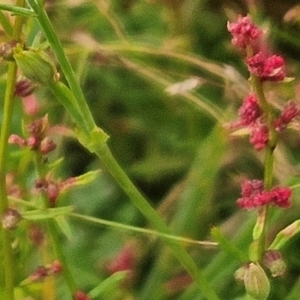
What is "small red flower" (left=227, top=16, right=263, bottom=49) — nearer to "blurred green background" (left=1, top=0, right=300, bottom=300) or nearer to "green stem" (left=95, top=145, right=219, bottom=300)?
"green stem" (left=95, top=145, right=219, bottom=300)

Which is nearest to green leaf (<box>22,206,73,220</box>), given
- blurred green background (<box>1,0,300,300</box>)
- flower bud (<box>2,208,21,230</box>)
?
flower bud (<box>2,208,21,230</box>)

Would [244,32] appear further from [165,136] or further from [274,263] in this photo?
[165,136]

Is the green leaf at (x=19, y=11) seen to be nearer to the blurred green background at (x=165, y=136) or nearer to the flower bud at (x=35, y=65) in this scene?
the flower bud at (x=35, y=65)

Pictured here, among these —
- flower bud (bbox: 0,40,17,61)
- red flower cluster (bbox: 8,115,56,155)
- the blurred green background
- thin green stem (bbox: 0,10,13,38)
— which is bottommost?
the blurred green background

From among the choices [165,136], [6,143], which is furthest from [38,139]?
[165,136]

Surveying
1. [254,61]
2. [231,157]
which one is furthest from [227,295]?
[254,61]

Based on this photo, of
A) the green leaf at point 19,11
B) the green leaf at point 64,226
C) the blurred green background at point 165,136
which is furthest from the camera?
the blurred green background at point 165,136

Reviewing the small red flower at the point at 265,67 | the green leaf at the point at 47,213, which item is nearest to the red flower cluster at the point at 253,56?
the small red flower at the point at 265,67

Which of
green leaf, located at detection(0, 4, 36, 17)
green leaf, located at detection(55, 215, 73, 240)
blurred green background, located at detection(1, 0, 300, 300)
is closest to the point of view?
green leaf, located at detection(0, 4, 36, 17)
